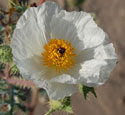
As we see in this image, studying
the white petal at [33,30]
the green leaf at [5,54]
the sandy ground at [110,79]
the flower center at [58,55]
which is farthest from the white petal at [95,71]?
the sandy ground at [110,79]

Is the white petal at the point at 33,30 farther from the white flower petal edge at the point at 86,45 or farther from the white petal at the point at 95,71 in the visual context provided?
the white petal at the point at 95,71

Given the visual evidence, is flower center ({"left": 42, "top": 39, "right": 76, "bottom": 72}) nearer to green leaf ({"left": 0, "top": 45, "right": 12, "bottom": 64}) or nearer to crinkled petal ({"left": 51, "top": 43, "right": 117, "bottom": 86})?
crinkled petal ({"left": 51, "top": 43, "right": 117, "bottom": 86})

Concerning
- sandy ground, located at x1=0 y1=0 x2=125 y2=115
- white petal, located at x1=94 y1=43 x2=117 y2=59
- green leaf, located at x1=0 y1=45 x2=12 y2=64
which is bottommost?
white petal, located at x1=94 y1=43 x2=117 y2=59

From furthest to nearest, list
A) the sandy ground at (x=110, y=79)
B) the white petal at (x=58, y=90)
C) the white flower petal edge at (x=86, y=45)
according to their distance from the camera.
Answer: the sandy ground at (x=110, y=79) → the white flower petal edge at (x=86, y=45) → the white petal at (x=58, y=90)

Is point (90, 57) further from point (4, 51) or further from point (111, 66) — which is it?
point (4, 51)

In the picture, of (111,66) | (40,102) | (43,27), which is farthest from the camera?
(40,102)

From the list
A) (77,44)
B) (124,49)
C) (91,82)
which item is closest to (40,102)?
(124,49)

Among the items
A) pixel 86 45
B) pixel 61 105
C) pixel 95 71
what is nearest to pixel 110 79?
pixel 86 45

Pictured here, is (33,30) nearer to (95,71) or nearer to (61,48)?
(61,48)

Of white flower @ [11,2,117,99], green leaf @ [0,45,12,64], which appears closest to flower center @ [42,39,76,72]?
white flower @ [11,2,117,99]
